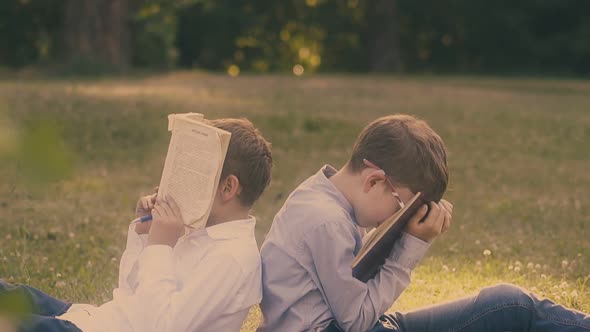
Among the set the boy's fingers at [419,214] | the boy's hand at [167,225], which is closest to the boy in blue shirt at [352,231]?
the boy's fingers at [419,214]

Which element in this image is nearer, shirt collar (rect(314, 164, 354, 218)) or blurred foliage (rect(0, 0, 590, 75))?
shirt collar (rect(314, 164, 354, 218))

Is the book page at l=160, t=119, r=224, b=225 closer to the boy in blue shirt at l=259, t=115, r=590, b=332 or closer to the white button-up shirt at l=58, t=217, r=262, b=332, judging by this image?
the white button-up shirt at l=58, t=217, r=262, b=332

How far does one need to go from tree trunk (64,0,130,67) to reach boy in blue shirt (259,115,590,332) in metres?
18.9

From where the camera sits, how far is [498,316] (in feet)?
10.9

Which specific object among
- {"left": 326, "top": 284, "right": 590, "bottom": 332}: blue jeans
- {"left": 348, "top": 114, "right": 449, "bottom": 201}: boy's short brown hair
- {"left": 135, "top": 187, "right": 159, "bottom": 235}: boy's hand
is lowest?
{"left": 326, "top": 284, "right": 590, "bottom": 332}: blue jeans

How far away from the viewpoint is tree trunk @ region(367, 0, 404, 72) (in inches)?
1323

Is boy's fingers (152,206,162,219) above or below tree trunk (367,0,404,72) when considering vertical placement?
above

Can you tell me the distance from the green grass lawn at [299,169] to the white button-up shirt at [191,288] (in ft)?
1.77

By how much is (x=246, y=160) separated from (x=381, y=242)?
50 cm

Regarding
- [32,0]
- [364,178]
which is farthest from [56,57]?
[364,178]

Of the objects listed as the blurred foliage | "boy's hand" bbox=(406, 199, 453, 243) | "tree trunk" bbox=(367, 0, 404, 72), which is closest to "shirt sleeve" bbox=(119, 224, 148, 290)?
"boy's hand" bbox=(406, 199, 453, 243)

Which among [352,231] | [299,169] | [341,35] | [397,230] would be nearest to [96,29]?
[299,169]

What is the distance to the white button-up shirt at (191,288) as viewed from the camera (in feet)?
8.52

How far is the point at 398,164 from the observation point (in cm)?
290
